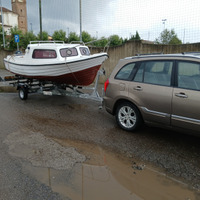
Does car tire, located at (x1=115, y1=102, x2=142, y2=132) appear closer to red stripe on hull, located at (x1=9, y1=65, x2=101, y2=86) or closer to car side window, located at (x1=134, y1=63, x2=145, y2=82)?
car side window, located at (x1=134, y1=63, x2=145, y2=82)

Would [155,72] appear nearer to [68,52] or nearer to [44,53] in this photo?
[68,52]

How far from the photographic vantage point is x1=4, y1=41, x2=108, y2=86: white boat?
7668 millimetres

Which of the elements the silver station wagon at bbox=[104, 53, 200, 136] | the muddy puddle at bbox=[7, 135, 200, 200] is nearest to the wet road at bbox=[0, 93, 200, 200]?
the muddy puddle at bbox=[7, 135, 200, 200]

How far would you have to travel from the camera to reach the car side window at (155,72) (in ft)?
14.0

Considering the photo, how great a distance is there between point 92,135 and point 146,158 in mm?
1551

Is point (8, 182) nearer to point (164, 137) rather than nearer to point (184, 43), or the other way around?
point (164, 137)

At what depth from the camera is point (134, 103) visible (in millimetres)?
4703

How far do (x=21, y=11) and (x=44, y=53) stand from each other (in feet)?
263

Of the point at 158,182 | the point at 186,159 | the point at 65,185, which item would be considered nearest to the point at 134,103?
the point at 186,159

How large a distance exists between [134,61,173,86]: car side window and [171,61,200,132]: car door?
0.21 metres

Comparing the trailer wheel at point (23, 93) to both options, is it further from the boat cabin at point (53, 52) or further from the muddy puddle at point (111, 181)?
the muddy puddle at point (111, 181)

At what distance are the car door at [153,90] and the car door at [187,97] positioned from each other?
14 centimetres

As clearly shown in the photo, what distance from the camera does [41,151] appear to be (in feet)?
13.7

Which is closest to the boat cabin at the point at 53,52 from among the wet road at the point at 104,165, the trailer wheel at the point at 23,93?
the trailer wheel at the point at 23,93
